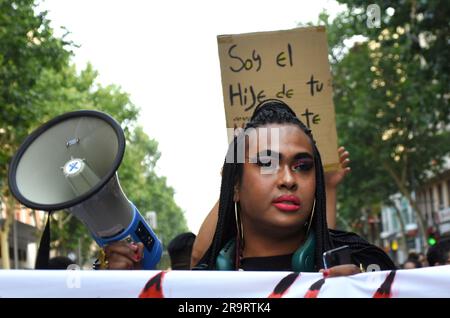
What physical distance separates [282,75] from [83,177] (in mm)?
1413

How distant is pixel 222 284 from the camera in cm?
207

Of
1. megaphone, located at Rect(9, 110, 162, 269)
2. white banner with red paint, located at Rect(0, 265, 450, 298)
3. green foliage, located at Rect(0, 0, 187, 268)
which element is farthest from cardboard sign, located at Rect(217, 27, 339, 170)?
green foliage, located at Rect(0, 0, 187, 268)

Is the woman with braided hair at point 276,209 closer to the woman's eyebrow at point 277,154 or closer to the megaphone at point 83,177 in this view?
the woman's eyebrow at point 277,154

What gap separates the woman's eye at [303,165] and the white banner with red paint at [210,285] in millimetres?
648

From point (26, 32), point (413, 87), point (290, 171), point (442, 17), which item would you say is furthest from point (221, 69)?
point (413, 87)

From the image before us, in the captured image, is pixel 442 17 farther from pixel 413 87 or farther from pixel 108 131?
pixel 108 131

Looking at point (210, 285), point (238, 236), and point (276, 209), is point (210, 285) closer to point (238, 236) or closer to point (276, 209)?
point (276, 209)

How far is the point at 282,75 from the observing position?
4.10m

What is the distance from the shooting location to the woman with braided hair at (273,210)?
2.64 meters

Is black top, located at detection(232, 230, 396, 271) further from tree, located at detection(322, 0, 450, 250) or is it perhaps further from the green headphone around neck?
tree, located at detection(322, 0, 450, 250)

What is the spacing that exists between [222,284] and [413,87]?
1592cm

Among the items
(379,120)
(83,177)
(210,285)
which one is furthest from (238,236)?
(379,120)

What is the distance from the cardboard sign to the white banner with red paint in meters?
1.90
